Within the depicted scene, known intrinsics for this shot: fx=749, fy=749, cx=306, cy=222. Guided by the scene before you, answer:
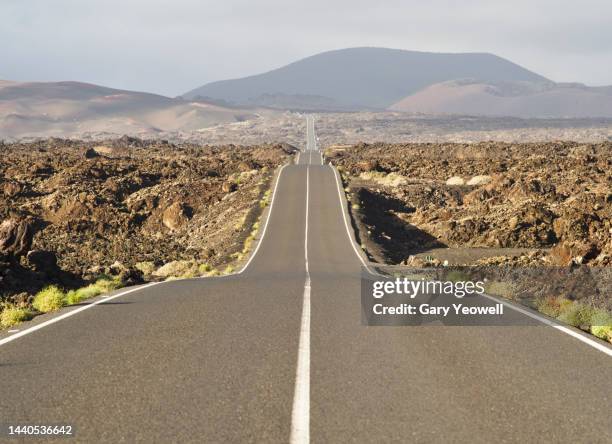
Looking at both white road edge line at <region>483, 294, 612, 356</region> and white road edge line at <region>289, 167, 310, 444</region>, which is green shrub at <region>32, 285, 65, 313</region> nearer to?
white road edge line at <region>289, 167, 310, 444</region>

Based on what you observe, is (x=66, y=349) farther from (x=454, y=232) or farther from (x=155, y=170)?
(x=155, y=170)

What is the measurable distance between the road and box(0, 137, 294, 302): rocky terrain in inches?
550

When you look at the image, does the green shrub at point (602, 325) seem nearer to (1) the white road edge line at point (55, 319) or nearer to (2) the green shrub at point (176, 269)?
(1) the white road edge line at point (55, 319)

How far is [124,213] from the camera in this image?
211 feet

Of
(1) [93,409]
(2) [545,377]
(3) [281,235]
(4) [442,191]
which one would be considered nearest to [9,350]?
(1) [93,409]

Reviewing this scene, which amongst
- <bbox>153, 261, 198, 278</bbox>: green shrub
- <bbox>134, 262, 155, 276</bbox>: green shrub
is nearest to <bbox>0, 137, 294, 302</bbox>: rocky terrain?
<bbox>134, 262, 155, 276</bbox>: green shrub

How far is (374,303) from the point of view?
14.5 m

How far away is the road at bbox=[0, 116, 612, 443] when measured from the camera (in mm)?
6402

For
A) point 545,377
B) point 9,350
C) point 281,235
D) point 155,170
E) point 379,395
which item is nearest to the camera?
point 379,395

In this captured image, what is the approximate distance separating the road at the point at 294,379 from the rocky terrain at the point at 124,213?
14.0m

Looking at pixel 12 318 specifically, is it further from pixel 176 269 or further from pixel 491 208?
pixel 491 208

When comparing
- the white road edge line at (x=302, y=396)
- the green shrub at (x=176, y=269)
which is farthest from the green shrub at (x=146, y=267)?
the white road edge line at (x=302, y=396)

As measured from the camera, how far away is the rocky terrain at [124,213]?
3578 centimetres

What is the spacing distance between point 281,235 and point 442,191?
25.5 m
